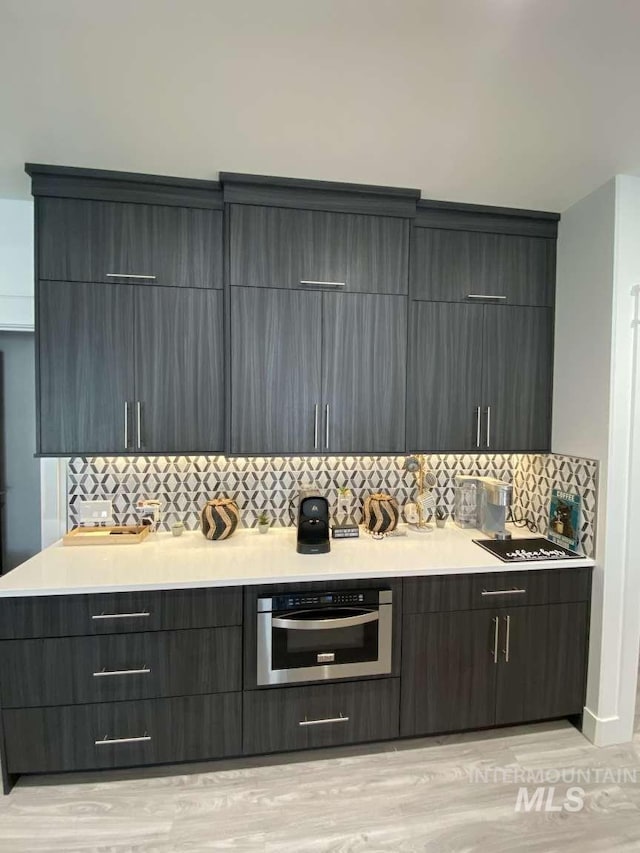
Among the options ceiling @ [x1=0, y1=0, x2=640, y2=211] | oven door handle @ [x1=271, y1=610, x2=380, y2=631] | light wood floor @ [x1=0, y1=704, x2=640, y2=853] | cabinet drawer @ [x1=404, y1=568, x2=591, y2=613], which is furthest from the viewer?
cabinet drawer @ [x1=404, y1=568, x2=591, y2=613]

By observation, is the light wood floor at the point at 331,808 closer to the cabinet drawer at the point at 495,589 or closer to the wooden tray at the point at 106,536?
the cabinet drawer at the point at 495,589

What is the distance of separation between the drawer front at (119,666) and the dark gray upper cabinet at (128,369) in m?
0.88

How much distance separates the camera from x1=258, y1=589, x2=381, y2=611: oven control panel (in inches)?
70.5

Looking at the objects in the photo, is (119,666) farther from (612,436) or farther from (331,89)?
(612,436)

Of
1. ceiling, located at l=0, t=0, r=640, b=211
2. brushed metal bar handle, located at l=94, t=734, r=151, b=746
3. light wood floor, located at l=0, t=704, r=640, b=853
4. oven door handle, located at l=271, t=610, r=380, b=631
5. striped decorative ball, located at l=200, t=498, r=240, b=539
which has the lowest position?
A: light wood floor, located at l=0, t=704, r=640, b=853

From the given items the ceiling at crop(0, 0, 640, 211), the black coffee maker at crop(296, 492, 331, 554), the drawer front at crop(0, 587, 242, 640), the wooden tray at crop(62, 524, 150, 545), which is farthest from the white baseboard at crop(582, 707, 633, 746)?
the ceiling at crop(0, 0, 640, 211)

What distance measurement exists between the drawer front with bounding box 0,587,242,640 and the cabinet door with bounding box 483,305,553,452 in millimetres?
1706

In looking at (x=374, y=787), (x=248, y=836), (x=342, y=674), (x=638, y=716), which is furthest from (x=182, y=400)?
(x=638, y=716)

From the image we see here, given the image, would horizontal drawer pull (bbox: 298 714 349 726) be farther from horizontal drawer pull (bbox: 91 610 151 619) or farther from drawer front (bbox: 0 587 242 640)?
horizontal drawer pull (bbox: 91 610 151 619)

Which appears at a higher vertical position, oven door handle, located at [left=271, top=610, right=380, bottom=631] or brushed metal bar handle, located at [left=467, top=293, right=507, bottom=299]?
brushed metal bar handle, located at [left=467, top=293, right=507, bottom=299]

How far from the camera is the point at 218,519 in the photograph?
2203mm

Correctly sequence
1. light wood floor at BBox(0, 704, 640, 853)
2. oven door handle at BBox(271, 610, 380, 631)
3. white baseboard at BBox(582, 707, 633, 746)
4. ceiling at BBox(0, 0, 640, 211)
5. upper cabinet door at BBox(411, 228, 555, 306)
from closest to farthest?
1. ceiling at BBox(0, 0, 640, 211)
2. light wood floor at BBox(0, 704, 640, 853)
3. oven door handle at BBox(271, 610, 380, 631)
4. white baseboard at BBox(582, 707, 633, 746)
5. upper cabinet door at BBox(411, 228, 555, 306)

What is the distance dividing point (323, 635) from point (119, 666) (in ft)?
2.99

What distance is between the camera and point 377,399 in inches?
86.3
